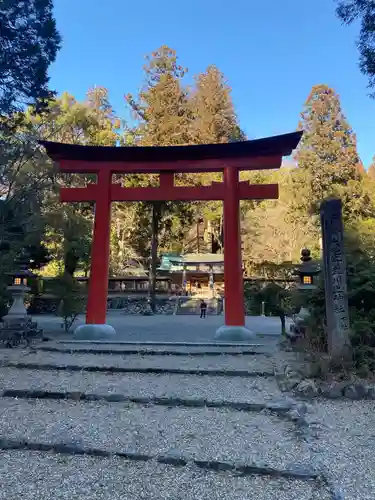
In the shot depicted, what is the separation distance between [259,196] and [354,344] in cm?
470

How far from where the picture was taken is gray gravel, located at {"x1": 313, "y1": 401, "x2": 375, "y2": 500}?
2676 millimetres

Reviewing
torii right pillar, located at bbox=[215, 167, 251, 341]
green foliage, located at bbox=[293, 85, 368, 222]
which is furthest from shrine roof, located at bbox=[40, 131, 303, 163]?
green foliage, located at bbox=[293, 85, 368, 222]

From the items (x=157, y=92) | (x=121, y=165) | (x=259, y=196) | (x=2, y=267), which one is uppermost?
(x=157, y=92)

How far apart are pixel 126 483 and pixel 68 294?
7.56 meters

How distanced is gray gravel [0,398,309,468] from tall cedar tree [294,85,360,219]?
68.2ft

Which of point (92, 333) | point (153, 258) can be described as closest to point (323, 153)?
point (153, 258)

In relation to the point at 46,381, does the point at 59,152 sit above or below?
above

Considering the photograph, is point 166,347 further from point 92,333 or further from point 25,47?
point 25,47

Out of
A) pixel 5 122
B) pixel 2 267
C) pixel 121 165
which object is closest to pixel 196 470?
pixel 121 165

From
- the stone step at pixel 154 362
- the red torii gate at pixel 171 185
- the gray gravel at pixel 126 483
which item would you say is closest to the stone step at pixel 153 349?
the stone step at pixel 154 362

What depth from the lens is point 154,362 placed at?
21.6 ft

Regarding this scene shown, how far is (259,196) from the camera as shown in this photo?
934 cm

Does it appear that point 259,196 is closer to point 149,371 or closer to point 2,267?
point 149,371

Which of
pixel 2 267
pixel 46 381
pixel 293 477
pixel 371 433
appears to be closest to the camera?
pixel 293 477
